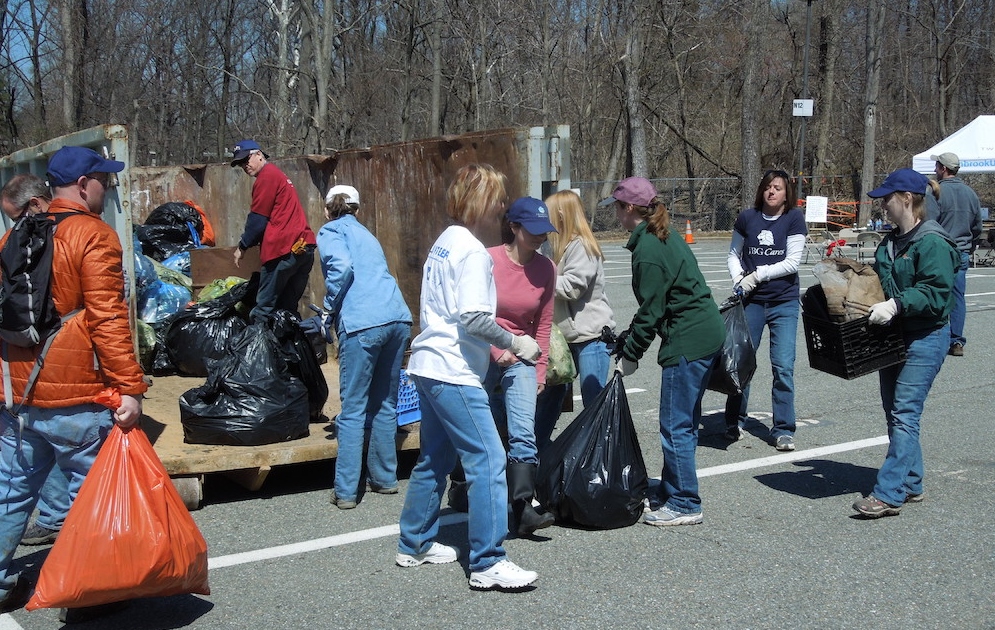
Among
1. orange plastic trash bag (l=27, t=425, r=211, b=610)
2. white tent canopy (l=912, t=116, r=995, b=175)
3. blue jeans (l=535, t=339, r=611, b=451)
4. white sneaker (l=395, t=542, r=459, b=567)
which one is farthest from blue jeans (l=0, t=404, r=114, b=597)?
white tent canopy (l=912, t=116, r=995, b=175)

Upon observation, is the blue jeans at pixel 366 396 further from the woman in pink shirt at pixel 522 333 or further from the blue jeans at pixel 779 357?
the blue jeans at pixel 779 357

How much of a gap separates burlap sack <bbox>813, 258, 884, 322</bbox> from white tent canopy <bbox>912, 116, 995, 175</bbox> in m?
16.5

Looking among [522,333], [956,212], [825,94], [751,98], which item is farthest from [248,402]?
[825,94]

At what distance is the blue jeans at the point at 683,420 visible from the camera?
187 inches

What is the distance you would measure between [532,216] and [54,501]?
2676mm

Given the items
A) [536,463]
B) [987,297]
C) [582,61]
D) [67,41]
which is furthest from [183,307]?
[582,61]

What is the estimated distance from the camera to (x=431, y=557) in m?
4.36

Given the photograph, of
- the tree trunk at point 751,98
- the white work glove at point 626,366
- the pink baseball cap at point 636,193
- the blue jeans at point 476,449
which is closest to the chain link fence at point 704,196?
the tree trunk at point 751,98

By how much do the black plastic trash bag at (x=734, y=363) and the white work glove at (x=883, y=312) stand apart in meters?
1.36

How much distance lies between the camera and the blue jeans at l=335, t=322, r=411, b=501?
5.09 m

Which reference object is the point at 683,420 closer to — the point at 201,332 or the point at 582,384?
the point at 582,384

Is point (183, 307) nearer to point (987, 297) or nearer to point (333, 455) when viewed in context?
point (333, 455)

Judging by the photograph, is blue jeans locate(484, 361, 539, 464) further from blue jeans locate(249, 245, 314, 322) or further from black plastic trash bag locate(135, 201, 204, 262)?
black plastic trash bag locate(135, 201, 204, 262)

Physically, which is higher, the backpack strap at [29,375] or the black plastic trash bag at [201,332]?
the backpack strap at [29,375]
